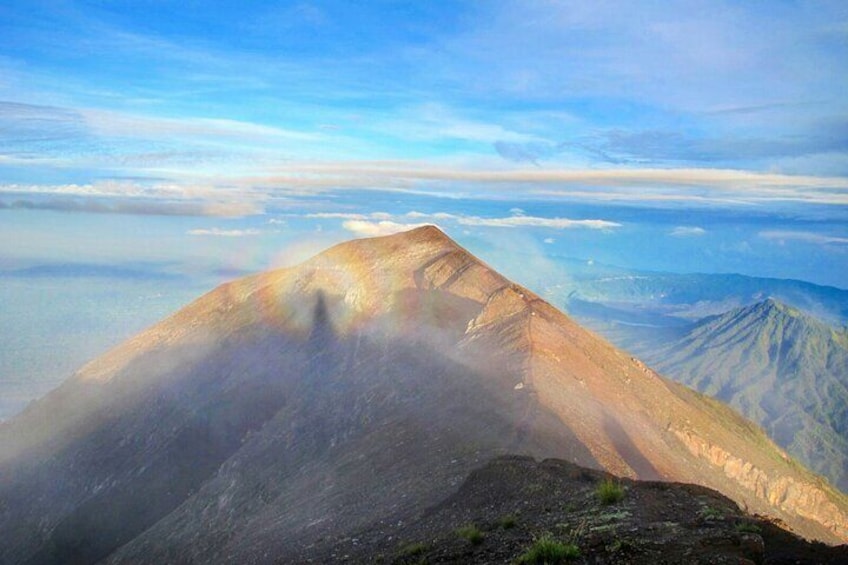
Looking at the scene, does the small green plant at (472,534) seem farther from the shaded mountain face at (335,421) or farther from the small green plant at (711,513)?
the shaded mountain face at (335,421)

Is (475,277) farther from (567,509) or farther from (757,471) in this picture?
(567,509)

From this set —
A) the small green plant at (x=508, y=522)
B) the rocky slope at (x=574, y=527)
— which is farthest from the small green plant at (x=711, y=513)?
the small green plant at (x=508, y=522)

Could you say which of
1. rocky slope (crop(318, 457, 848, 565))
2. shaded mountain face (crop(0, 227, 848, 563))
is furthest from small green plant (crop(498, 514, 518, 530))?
shaded mountain face (crop(0, 227, 848, 563))

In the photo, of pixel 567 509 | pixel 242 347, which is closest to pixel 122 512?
pixel 242 347

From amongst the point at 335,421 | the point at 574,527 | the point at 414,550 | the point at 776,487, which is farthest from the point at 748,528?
the point at 776,487

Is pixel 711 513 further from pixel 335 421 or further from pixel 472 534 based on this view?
pixel 335 421
